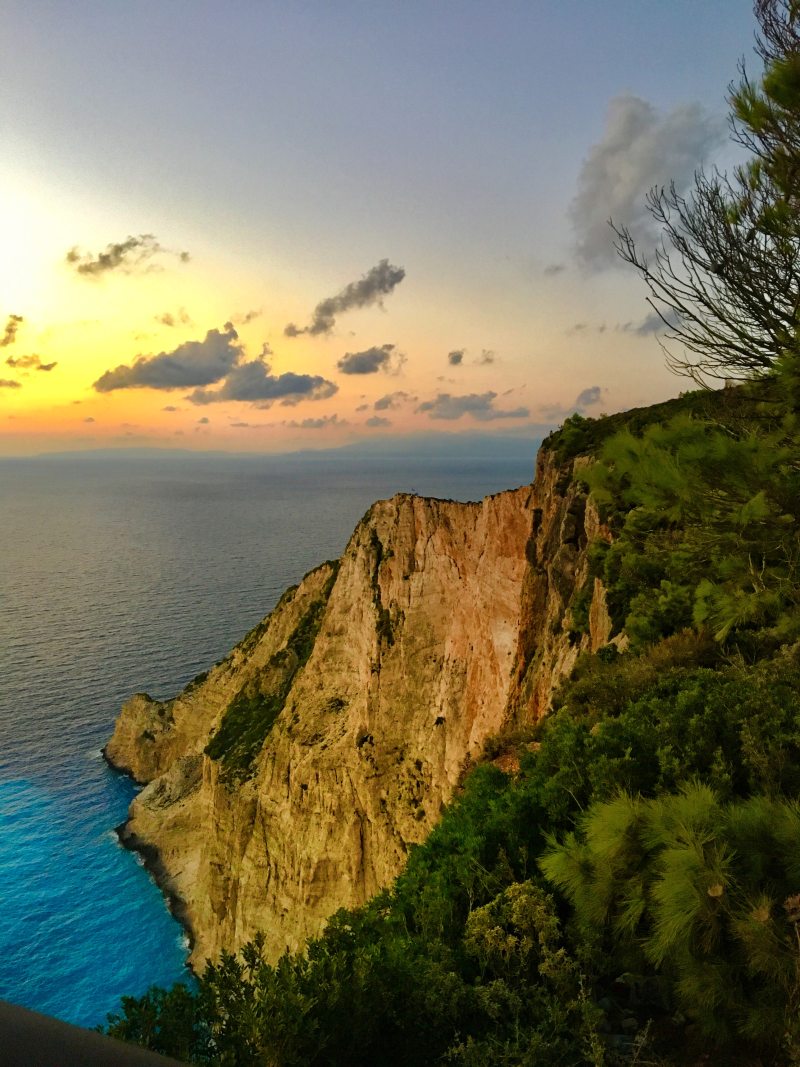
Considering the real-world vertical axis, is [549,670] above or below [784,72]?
below

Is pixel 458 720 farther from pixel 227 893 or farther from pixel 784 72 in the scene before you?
pixel 784 72

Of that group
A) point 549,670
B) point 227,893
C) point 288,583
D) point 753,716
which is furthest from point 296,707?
point 288,583

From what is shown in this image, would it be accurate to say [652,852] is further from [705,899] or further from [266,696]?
[266,696]

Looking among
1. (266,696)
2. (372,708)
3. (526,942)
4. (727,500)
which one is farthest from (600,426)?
(266,696)

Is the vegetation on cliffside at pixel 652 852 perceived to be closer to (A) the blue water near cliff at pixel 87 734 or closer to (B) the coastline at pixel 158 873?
(A) the blue water near cliff at pixel 87 734

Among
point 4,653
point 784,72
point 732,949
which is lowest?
point 4,653

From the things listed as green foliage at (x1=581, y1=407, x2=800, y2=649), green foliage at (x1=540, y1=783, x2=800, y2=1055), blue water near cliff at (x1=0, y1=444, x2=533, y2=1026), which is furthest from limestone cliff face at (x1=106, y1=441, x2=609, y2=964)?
green foliage at (x1=540, y1=783, x2=800, y2=1055)

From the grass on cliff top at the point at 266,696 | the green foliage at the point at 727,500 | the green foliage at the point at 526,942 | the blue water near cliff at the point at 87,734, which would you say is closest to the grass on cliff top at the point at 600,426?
the green foliage at the point at 727,500
